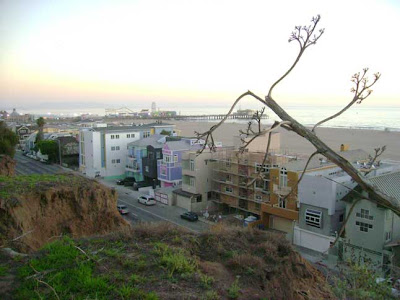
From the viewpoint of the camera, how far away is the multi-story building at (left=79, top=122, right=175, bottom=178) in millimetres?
42281

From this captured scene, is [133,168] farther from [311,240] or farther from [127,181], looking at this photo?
[311,240]

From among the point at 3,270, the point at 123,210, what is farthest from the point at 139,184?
the point at 3,270

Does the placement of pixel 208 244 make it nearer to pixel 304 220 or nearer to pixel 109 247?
pixel 109 247

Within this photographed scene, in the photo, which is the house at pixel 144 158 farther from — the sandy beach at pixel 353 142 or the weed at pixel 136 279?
the weed at pixel 136 279

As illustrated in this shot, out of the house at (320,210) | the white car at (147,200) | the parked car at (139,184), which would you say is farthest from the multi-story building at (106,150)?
the house at (320,210)

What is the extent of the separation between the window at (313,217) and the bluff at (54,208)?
417 inches

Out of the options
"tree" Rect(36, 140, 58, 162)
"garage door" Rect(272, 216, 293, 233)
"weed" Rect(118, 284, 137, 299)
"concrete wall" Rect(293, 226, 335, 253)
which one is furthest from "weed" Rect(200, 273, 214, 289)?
"tree" Rect(36, 140, 58, 162)

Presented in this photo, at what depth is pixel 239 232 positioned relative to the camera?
951cm

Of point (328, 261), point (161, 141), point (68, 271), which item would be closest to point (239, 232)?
point (68, 271)

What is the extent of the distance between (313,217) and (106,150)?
2863 cm

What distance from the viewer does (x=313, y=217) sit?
65.6 ft

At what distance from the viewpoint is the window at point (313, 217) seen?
1975 cm

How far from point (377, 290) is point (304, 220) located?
52.8 feet

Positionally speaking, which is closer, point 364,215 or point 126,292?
point 126,292
